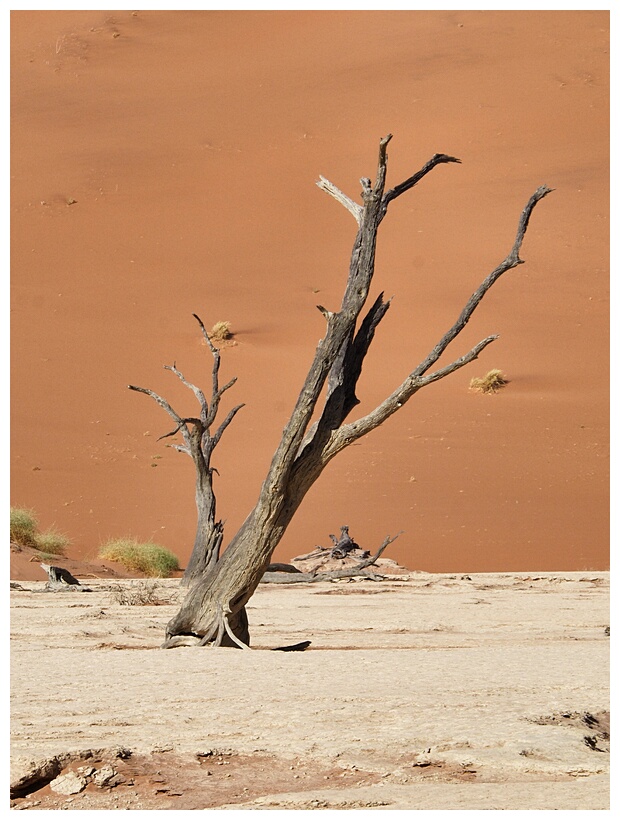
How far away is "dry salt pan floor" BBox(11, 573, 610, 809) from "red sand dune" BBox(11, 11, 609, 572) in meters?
8.72

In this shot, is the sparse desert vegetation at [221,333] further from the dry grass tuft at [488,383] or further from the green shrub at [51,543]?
the green shrub at [51,543]

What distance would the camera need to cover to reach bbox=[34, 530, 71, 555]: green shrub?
1412 centimetres

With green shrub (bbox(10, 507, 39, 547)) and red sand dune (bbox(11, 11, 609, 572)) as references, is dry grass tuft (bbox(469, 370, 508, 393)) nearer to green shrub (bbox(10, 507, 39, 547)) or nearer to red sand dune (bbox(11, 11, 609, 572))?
red sand dune (bbox(11, 11, 609, 572))

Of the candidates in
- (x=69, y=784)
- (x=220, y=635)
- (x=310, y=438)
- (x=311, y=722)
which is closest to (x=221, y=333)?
(x=310, y=438)

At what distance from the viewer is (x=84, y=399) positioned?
860 inches

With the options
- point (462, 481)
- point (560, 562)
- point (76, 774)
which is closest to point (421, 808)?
point (76, 774)

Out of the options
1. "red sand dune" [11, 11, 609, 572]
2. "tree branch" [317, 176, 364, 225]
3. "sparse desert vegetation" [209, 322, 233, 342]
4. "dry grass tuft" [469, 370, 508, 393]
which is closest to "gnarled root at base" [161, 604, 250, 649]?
"tree branch" [317, 176, 364, 225]

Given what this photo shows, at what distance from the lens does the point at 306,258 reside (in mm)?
29891

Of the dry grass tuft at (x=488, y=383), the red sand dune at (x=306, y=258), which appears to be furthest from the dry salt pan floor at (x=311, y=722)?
the dry grass tuft at (x=488, y=383)

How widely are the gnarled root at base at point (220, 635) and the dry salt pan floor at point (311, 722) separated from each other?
0.75 ft

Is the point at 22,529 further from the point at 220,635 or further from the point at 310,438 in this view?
the point at 310,438

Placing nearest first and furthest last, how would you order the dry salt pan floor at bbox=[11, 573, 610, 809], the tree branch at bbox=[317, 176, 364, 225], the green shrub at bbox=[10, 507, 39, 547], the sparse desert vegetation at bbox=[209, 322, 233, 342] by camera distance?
the dry salt pan floor at bbox=[11, 573, 610, 809] < the tree branch at bbox=[317, 176, 364, 225] < the green shrub at bbox=[10, 507, 39, 547] < the sparse desert vegetation at bbox=[209, 322, 233, 342]

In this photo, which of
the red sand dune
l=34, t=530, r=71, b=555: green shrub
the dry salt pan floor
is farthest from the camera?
the red sand dune

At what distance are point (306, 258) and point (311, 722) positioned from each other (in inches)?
1027
